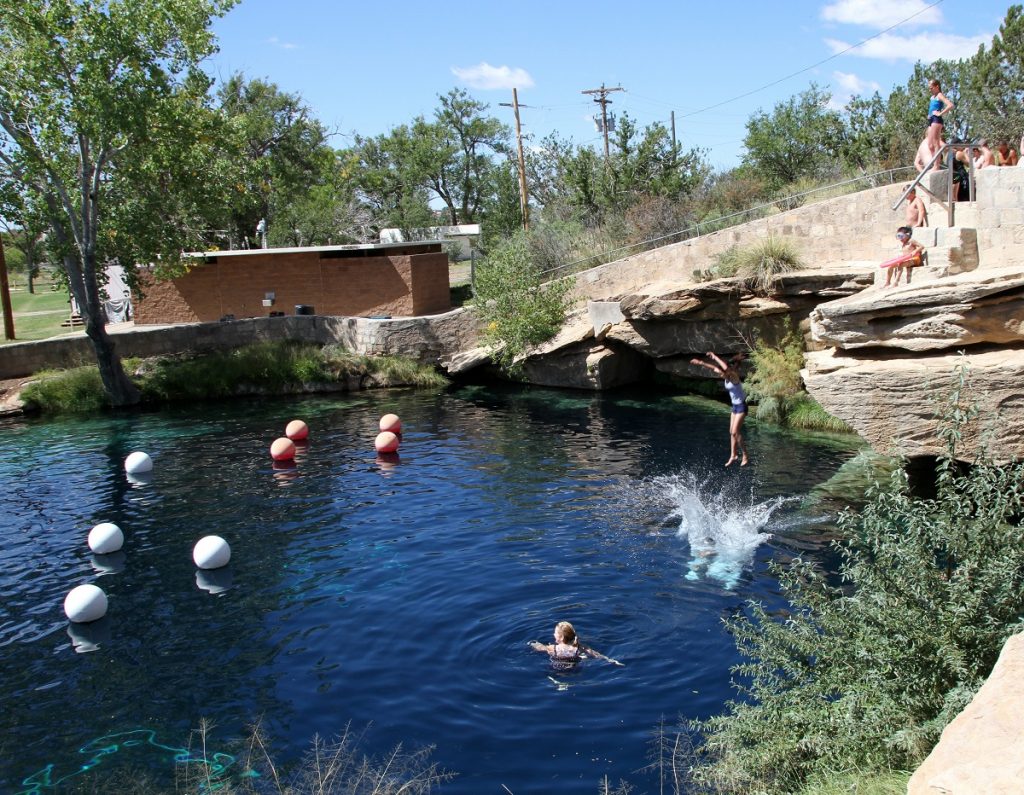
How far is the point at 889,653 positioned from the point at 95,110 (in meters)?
24.0

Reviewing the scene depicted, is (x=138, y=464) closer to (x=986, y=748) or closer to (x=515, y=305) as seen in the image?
(x=515, y=305)

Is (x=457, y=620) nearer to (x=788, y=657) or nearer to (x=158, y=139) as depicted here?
(x=788, y=657)

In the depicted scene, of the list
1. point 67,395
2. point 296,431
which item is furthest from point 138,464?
point 67,395

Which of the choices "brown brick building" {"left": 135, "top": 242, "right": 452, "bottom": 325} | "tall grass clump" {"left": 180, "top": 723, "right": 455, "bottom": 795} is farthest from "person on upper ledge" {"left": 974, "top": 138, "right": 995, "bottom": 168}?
"brown brick building" {"left": 135, "top": 242, "right": 452, "bottom": 325}

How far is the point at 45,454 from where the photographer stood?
2331 centimetres

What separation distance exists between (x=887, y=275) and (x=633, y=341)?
10.5m

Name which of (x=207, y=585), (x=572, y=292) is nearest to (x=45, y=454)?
(x=207, y=585)

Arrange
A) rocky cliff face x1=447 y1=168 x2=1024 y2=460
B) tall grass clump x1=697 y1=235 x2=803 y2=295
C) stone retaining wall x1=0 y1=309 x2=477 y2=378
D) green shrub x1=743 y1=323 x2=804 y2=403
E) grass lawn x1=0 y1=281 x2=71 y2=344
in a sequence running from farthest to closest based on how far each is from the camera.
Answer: grass lawn x1=0 y1=281 x2=71 y2=344
stone retaining wall x1=0 y1=309 x2=477 y2=378
tall grass clump x1=697 y1=235 x2=803 y2=295
green shrub x1=743 y1=323 x2=804 y2=403
rocky cliff face x1=447 y1=168 x2=1024 y2=460

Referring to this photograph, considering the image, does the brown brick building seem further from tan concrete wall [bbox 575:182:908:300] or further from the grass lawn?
tan concrete wall [bbox 575:182:908:300]

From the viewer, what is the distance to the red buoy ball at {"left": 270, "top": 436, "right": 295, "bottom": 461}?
2148 centimetres

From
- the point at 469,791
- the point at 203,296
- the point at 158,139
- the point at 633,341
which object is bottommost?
the point at 469,791

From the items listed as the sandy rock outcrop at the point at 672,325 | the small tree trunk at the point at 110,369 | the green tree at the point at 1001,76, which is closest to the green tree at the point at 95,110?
the small tree trunk at the point at 110,369

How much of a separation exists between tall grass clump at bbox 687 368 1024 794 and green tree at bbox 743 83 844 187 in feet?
A: 106

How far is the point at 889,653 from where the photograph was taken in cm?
726
